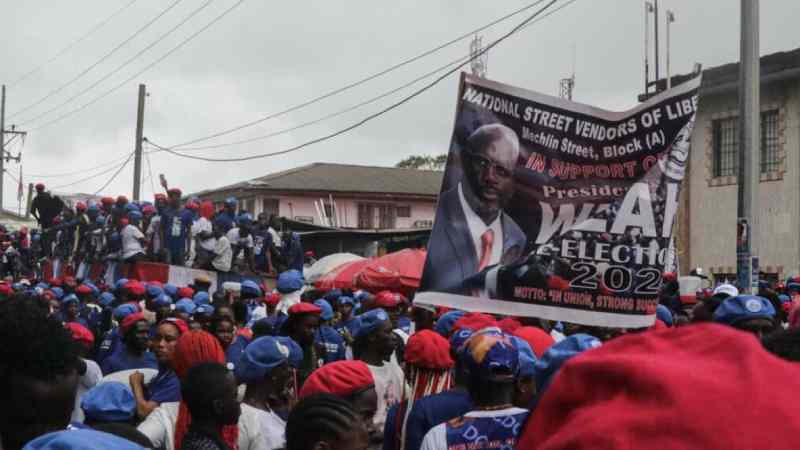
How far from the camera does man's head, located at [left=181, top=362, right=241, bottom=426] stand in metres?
4.25

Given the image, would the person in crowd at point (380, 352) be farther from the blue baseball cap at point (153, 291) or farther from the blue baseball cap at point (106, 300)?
the blue baseball cap at point (106, 300)

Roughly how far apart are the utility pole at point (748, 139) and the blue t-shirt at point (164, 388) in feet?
22.2

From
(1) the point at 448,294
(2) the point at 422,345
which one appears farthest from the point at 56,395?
(1) the point at 448,294

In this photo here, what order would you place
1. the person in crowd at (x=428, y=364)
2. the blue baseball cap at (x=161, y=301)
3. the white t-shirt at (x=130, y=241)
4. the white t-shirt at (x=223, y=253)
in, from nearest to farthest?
the person in crowd at (x=428, y=364), the blue baseball cap at (x=161, y=301), the white t-shirt at (x=223, y=253), the white t-shirt at (x=130, y=241)

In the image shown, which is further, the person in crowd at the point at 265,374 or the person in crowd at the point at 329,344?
the person in crowd at the point at 329,344

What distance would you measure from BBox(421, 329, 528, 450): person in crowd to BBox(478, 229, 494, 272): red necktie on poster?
5.26ft

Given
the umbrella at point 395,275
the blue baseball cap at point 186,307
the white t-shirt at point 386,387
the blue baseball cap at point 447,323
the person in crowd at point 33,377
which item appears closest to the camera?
the person in crowd at point 33,377

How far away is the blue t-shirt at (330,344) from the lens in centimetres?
810

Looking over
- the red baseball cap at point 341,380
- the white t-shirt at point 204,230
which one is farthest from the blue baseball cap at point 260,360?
the white t-shirt at point 204,230

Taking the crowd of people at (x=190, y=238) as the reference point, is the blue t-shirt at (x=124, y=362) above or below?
below

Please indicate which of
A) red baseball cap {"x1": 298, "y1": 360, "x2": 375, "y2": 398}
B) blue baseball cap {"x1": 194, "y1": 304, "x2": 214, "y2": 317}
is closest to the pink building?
blue baseball cap {"x1": 194, "y1": 304, "x2": 214, "y2": 317}

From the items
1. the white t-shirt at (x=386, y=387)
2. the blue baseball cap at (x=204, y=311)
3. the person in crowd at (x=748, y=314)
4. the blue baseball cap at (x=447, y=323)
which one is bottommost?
the white t-shirt at (x=386, y=387)

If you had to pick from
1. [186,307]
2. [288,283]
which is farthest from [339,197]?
[186,307]

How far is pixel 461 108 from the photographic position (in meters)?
6.21
